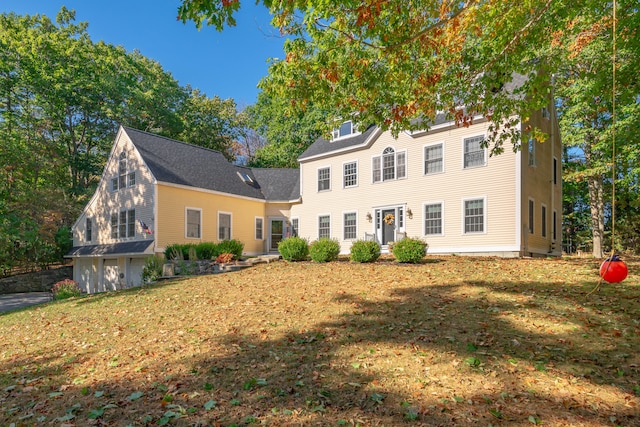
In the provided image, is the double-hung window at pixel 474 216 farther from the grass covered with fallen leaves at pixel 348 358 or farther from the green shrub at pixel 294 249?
the green shrub at pixel 294 249

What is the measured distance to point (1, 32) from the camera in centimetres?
2581

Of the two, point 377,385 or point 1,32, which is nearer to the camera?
point 377,385

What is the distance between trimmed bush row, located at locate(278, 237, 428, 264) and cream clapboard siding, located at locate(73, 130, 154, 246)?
8.28 metres

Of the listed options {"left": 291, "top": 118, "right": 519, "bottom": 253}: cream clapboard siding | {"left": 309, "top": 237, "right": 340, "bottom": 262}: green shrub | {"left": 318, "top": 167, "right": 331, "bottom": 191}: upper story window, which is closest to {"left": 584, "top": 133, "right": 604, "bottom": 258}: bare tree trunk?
{"left": 291, "top": 118, "right": 519, "bottom": 253}: cream clapboard siding

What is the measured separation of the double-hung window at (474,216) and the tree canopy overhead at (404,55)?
303 inches

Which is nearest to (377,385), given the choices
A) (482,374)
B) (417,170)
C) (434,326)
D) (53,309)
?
(482,374)

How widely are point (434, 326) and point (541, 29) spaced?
7.15 meters

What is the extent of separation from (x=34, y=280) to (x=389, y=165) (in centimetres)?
2471

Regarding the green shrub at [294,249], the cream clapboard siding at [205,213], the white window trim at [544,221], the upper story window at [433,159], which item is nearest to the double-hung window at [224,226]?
the cream clapboard siding at [205,213]

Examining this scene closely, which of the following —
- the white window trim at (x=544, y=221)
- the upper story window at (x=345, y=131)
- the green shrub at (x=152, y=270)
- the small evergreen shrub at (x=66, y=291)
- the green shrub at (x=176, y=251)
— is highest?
the upper story window at (x=345, y=131)

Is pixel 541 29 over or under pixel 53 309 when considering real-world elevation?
over

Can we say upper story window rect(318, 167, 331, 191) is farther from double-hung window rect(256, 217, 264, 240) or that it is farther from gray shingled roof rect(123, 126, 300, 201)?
double-hung window rect(256, 217, 264, 240)

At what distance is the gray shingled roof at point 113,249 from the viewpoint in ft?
63.5

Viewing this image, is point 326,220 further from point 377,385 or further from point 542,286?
point 377,385
